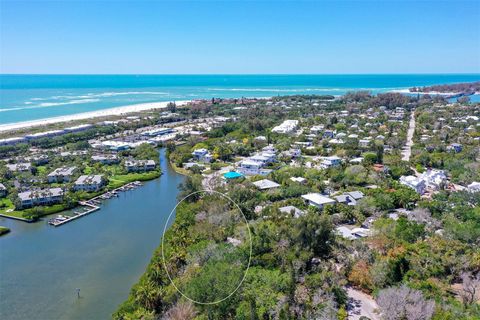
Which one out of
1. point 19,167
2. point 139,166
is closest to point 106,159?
point 139,166

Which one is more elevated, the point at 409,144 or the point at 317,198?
the point at 317,198

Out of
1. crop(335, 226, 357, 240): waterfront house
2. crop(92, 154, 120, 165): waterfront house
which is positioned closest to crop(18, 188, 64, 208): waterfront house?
crop(92, 154, 120, 165): waterfront house

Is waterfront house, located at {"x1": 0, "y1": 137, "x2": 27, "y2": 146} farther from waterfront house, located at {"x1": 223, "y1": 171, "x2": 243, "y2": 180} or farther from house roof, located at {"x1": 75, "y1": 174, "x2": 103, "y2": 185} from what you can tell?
waterfront house, located at {"x1": 223, "y1": 171, "x2": 243, "y2": 180}

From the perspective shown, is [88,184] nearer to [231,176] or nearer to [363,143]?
[231,176]

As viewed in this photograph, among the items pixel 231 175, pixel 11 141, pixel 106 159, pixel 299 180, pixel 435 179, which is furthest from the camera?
pixel 11 141

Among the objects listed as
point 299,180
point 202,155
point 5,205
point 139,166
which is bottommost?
point 5,205

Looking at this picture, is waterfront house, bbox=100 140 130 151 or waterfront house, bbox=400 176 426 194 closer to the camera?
waterfront house, bbox=400 176 426 194

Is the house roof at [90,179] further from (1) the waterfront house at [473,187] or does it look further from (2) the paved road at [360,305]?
(1) the waterfront house at [473,187]
